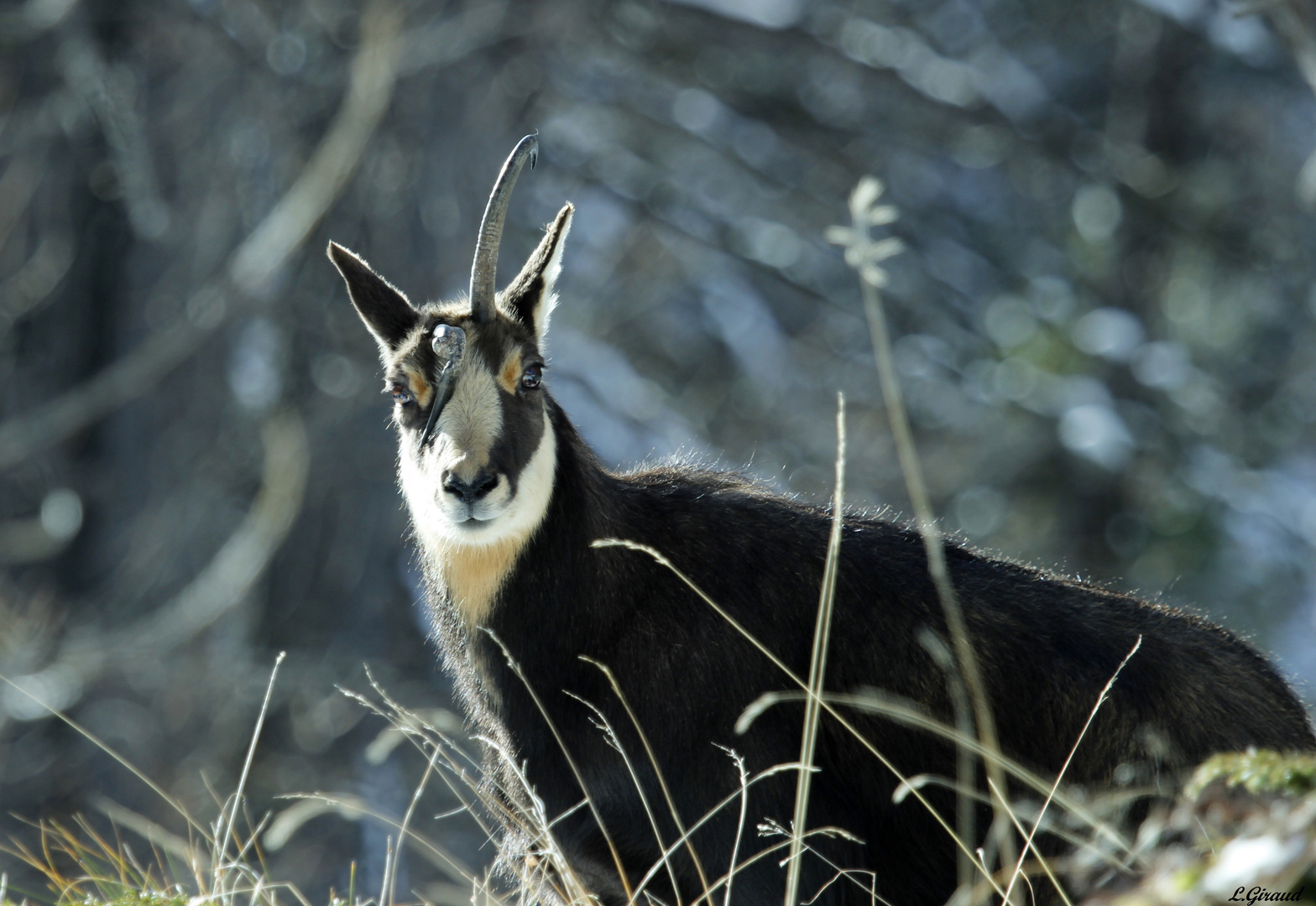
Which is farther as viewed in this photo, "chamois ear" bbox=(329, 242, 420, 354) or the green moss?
"chamois ear" bbox=(329, 242, 420, 354)

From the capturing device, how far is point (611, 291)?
50.0 feet

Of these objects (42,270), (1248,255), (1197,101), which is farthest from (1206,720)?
(1197,101)

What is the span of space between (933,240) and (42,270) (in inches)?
408

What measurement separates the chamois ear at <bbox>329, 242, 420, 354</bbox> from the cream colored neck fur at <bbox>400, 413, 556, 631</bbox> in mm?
523

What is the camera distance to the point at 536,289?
5.12m

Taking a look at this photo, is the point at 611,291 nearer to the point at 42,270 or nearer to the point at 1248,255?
the point at 42,270

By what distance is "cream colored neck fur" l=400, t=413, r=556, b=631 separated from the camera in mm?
4492

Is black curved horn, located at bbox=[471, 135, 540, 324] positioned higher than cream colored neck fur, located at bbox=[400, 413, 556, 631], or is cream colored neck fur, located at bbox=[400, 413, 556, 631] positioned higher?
black curved horn, located at bbox=[471, 135, 540, 324]

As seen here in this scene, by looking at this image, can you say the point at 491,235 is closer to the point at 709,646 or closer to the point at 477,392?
the point at 477,392
